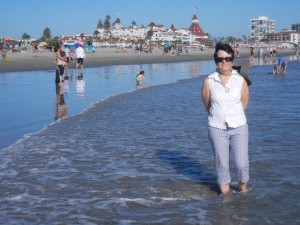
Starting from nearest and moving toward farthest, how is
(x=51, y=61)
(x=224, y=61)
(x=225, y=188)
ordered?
1. (x=224, y=61)
2. (x=225, y=188)
3. (x=51, y=61)

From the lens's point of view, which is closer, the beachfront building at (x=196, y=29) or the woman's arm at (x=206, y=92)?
the woman's arm at (x=206, y=92)

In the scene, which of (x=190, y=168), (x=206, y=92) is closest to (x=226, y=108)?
(x=206, y=92)

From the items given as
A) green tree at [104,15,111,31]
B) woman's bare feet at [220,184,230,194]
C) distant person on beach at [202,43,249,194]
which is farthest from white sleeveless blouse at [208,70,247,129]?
green tree at [104,15,111,31]

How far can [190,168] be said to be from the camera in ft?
19.6

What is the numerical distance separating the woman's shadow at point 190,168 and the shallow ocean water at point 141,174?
1 centimetres

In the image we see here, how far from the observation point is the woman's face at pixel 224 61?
4.48 m

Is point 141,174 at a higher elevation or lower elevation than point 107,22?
lower

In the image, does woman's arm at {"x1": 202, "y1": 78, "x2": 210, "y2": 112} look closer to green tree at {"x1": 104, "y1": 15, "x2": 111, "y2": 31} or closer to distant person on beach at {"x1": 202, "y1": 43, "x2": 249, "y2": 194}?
distant person on beach at {"x1": 202, "y1": 43, "x2": 249, "y2": 194}

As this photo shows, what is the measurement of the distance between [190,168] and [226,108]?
5.54ft

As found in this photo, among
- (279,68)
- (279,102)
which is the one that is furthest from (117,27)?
(279,102)

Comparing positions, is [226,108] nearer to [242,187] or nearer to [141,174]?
[242,187]

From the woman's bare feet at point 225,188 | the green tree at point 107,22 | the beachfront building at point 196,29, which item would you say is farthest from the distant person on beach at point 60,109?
the beachfront building at point 196,29

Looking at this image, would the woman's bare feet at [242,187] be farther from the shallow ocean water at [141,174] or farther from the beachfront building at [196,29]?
the beachfront building at [196,29]

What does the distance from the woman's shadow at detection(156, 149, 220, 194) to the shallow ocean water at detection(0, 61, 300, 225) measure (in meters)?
0.01
